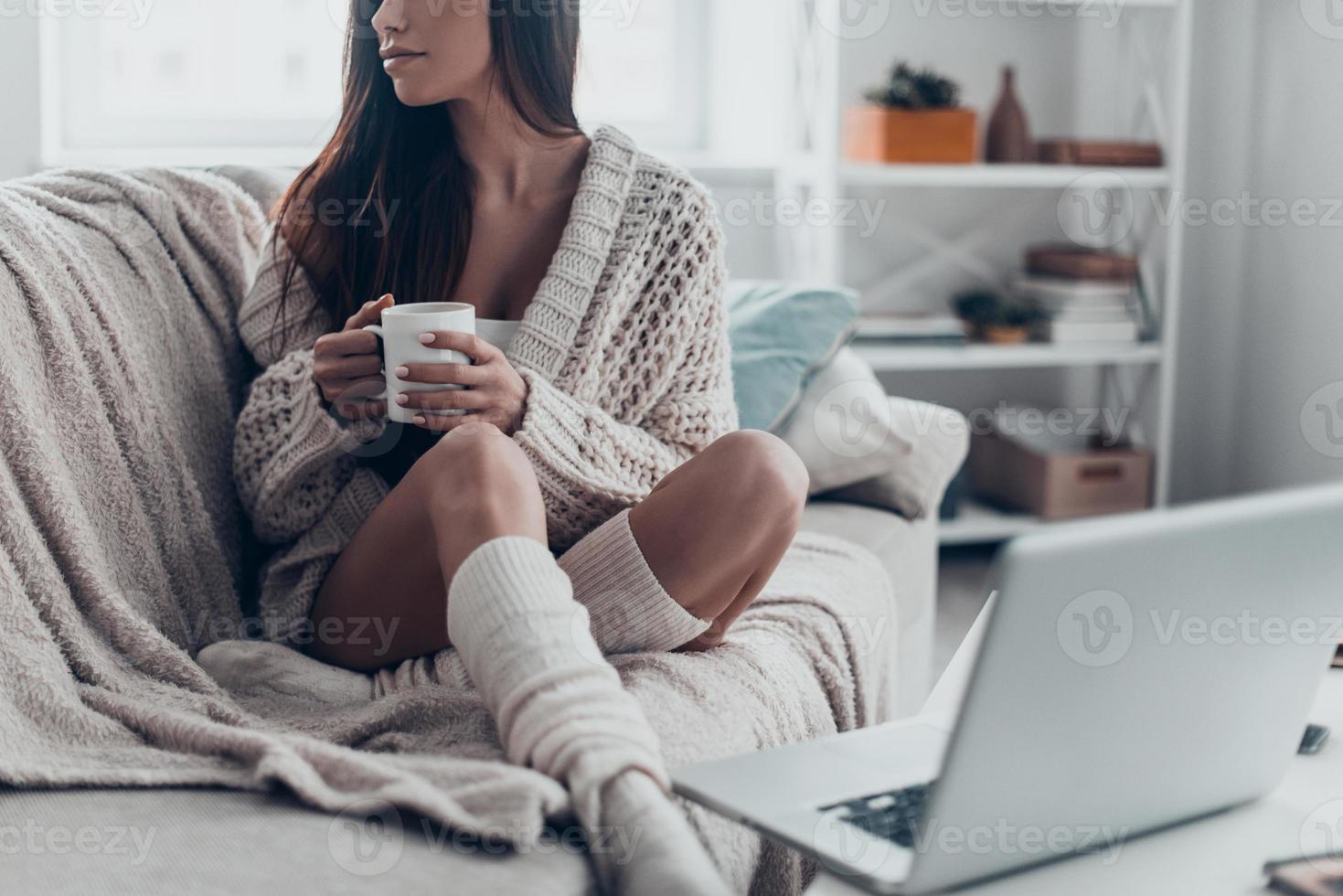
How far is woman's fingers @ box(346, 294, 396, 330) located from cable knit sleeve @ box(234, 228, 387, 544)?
0.29 ft

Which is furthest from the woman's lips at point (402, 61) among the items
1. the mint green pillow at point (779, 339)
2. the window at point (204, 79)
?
the window at point (204, 79)

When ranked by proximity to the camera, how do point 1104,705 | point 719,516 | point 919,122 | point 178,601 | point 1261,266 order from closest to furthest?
1. point 1104,705
2. point 719,516
3. point 178,601
4. point 919,122
5. point 1261,266

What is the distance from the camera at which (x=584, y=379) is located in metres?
1.34

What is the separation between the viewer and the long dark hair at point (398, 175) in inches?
56.5

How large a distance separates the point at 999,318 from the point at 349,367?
1.90 m

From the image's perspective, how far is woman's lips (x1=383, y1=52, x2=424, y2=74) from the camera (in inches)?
54.1

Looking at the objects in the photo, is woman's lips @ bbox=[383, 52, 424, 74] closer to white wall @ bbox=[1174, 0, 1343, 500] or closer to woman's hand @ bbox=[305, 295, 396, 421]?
woman's hand @ bbox=[305, 295, 396, 421]

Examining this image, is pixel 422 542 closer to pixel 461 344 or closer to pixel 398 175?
pixel 461 344

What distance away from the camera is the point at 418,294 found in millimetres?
1455

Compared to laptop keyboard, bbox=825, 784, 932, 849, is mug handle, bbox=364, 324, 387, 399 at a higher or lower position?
higher

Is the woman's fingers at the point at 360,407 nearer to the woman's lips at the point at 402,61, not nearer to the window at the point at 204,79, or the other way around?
the woman's lips at the point at 402,61

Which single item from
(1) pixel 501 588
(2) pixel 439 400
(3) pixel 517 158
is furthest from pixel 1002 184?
(1) pixel 501 588

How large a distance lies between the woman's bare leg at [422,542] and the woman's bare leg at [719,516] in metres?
0.12

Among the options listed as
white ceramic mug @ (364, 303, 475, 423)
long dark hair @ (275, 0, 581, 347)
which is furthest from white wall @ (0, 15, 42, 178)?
white ceramic mug @ (364, 303, 475, 423)
